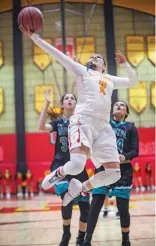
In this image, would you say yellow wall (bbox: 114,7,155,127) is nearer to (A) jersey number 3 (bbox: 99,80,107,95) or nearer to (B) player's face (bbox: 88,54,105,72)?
(B) player's face (bbox: 88,54,105,72)

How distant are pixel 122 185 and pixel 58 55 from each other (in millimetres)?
1483

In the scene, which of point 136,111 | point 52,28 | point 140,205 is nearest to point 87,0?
point 52,28

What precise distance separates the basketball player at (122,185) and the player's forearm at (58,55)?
2.87 ft

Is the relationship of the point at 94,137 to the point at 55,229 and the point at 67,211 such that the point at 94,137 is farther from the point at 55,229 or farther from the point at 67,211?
the point at 55,229

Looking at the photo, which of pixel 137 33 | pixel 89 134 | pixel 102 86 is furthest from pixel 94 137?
pixel 137 33

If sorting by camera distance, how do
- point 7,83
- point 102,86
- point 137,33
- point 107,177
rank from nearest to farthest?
point 107,177 → point 102,86 → point 7,83 → point 137,33

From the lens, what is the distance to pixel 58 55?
10.00 feet

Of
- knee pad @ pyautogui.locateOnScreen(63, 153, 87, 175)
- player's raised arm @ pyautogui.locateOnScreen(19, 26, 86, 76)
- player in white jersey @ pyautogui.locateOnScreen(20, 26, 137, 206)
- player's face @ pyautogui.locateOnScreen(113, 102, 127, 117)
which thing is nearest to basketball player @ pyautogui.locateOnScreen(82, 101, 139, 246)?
player's face @ pyautogui.locateOnScreen(113, 102, 127, 117)

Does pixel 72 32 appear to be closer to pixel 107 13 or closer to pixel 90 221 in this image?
Result: pixel 107 13

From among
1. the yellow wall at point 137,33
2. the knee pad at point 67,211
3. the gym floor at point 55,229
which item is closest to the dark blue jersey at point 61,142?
the knee pad at point 67,211

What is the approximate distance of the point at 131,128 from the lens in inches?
146

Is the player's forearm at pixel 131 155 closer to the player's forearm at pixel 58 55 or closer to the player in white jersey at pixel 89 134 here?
the player in white jersey at pixel 89 134

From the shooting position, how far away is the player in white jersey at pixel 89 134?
2898 millimetres

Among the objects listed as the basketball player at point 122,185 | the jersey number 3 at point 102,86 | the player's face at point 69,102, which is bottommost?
the basketball player at point 122,185
